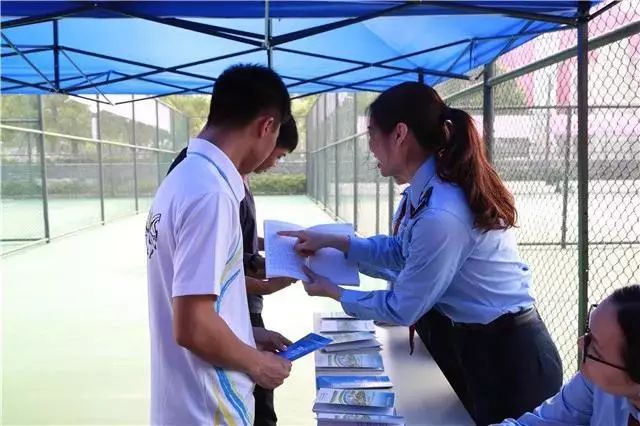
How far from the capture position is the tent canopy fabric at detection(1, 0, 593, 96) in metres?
2.47

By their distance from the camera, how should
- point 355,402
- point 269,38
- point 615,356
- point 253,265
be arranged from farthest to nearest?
point 269,38 < point 253,265 < point 355,402 < point 615,356

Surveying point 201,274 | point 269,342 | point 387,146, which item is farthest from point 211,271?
point 387,146

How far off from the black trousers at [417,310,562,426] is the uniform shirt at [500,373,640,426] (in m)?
0.28

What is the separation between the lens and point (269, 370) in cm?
140

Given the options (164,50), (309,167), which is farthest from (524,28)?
(309,167)

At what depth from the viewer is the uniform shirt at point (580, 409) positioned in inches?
50.0

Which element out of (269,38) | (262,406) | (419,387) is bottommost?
(262,406)

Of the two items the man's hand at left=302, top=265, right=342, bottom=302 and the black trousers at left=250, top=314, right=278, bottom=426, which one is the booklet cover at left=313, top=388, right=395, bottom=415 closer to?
the man's hand at left=302, top=265, right=342, bottom=302

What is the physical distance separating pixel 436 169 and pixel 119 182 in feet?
48.1

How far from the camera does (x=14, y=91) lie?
591cm

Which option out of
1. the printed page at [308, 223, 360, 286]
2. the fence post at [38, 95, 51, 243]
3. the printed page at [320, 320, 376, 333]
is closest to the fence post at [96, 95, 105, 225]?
the fence post at [38, 95, 51, 243]

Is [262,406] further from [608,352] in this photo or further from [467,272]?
[608,352]

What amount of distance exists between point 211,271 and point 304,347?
0.43 metres

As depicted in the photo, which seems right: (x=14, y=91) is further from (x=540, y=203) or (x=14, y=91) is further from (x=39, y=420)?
(x=540, y=203)
